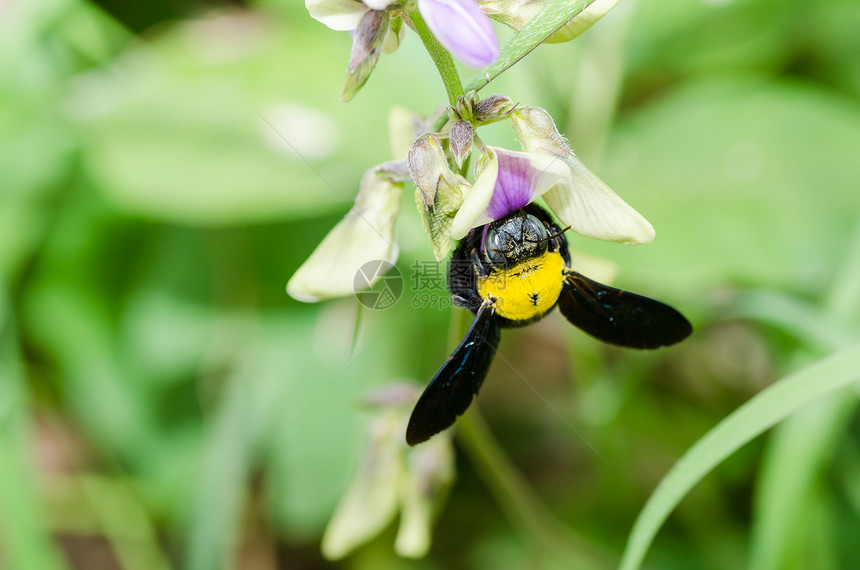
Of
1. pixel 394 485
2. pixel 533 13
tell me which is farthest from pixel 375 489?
pixel 533 13

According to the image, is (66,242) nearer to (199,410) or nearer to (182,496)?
(199,410)

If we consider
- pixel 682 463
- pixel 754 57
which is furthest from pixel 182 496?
pixel 754 57

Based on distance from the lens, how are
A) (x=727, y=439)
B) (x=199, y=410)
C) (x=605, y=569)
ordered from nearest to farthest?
(x=727, y=439) < (x=605, y=569) < (x=199, y=410)

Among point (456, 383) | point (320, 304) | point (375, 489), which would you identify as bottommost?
point (320, 304)

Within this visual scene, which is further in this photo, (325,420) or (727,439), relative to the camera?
(325,420)

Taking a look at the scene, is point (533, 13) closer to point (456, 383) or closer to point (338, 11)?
point (338, 11)

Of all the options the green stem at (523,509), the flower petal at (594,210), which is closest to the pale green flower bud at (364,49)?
the flower petal at (594,210)
